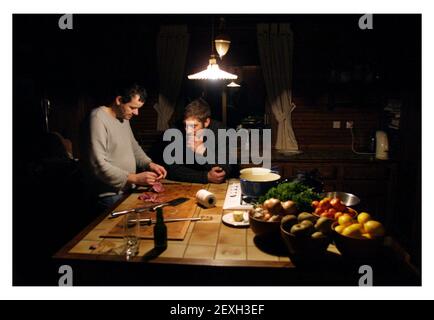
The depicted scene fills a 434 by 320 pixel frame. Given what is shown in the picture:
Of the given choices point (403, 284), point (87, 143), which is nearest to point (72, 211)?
point (87, 143)

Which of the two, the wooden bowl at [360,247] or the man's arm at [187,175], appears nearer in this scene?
the wooden bowl at [360,247]

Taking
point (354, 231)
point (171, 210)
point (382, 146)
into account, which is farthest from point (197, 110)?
point (382, 146)

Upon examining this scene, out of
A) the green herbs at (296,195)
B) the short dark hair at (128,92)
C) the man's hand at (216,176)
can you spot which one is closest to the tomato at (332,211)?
the green herbs at (296,195)

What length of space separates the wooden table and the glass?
0.09ft

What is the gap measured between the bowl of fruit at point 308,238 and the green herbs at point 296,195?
0.29m

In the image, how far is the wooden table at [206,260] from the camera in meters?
1.49

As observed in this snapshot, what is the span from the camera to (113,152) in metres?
2.86

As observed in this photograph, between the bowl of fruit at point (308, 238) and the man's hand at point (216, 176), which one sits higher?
the man's hand at point (216, 176)

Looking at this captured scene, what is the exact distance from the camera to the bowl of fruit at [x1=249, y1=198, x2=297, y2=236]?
5.44 feet

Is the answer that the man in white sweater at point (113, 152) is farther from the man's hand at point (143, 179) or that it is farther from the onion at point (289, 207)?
the onion at point (289, 207)

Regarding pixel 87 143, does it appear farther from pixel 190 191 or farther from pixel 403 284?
pixel 403 284

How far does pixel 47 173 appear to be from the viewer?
369 cm

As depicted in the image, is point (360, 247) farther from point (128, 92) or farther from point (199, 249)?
point (128, 92)

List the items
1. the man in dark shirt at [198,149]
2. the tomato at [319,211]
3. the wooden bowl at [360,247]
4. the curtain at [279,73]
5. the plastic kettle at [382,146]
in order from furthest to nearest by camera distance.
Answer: the curtain at [279,73] → the plastic kettle at [382,146] → the man in dark shirt at [198,149] → the tomato at [319,211] → the wooden bowl at [360,247]
